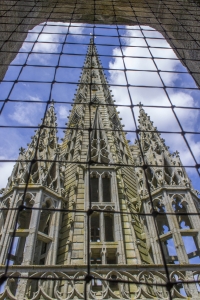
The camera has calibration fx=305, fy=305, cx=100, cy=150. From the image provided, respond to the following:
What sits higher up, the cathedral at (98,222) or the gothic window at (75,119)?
the gothic window at (75,119)

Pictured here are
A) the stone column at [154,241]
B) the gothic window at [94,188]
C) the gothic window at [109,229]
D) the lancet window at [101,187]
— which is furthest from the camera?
the gothic window at [94,188]

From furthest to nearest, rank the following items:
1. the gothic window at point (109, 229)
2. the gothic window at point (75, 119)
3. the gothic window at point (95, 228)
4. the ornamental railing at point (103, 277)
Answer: the gothic window at point (75, 119)
the gothic window at point (95, 228)
the gothic window at point (109, 229)
the ornamental railing at point (103, 277)

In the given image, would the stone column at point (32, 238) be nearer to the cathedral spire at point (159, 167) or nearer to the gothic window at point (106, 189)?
the gothic window at point (106, 189)

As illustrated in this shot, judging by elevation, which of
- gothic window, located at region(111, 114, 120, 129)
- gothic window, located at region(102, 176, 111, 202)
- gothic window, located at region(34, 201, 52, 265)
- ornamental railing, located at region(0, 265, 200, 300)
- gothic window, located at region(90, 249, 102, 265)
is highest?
gothic window, located at region(111, 114, 120, 129)

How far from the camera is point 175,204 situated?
373 inches

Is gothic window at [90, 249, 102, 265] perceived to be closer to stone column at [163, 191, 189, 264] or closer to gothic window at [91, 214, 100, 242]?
gothic window at [91, 214, 100, 242]

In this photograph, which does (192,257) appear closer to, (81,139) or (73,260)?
(73,260)

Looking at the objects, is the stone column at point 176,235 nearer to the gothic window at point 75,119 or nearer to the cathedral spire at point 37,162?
the cathedral spire at point 37,162

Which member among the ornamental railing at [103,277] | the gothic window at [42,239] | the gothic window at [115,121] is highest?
the gothic window at [115,121]

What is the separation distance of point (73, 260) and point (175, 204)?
359 cm

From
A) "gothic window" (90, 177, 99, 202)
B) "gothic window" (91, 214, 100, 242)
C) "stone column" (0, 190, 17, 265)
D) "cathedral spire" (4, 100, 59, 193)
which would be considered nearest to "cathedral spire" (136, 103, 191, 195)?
"gothic window" (90, 177, 99, 202)

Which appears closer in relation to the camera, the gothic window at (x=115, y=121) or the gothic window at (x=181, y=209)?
the gothic window at (x=181, y=209)

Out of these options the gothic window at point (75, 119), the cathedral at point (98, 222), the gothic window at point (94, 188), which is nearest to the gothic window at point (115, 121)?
the gothic window at point (75, 119)

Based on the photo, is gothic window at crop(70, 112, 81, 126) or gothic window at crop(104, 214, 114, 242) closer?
gothic window at crop(104, 214, 114, 242)
